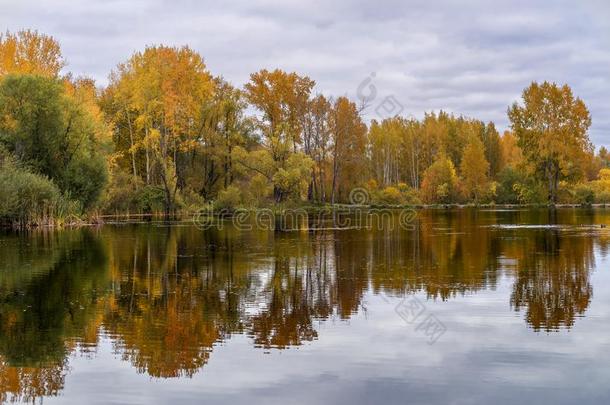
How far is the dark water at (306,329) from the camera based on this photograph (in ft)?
30.3

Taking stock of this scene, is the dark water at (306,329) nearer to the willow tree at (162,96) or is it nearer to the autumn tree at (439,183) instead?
the willow tree at (162,96)

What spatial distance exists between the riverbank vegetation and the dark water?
2231 centimetres

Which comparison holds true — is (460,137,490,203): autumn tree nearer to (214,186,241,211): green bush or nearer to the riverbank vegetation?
the riverbank vegetation

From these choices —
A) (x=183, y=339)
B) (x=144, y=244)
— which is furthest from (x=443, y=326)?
(x=144, y=244)

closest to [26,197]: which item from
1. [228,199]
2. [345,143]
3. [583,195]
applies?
[228,199]

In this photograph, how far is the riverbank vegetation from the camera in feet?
149

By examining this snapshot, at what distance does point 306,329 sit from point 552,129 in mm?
79806

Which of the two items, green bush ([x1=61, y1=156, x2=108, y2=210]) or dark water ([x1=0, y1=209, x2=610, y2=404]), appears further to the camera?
green bush ([x1=61, y1=156, x2=108, y2=210])

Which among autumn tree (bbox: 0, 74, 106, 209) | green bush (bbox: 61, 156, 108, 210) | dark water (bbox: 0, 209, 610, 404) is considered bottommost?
dark water (bbox: 0, 209, 610, 404)

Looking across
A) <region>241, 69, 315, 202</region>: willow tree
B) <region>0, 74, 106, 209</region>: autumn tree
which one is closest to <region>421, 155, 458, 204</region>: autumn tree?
<region>241, 69, 315, 202</region>: willow tree

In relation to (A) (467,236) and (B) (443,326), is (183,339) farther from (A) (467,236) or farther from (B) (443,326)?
(A) (467,236)

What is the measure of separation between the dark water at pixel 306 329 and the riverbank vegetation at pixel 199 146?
73.2 feet

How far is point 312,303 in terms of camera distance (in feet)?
51.0

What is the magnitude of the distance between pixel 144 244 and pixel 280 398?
77.7 feet
